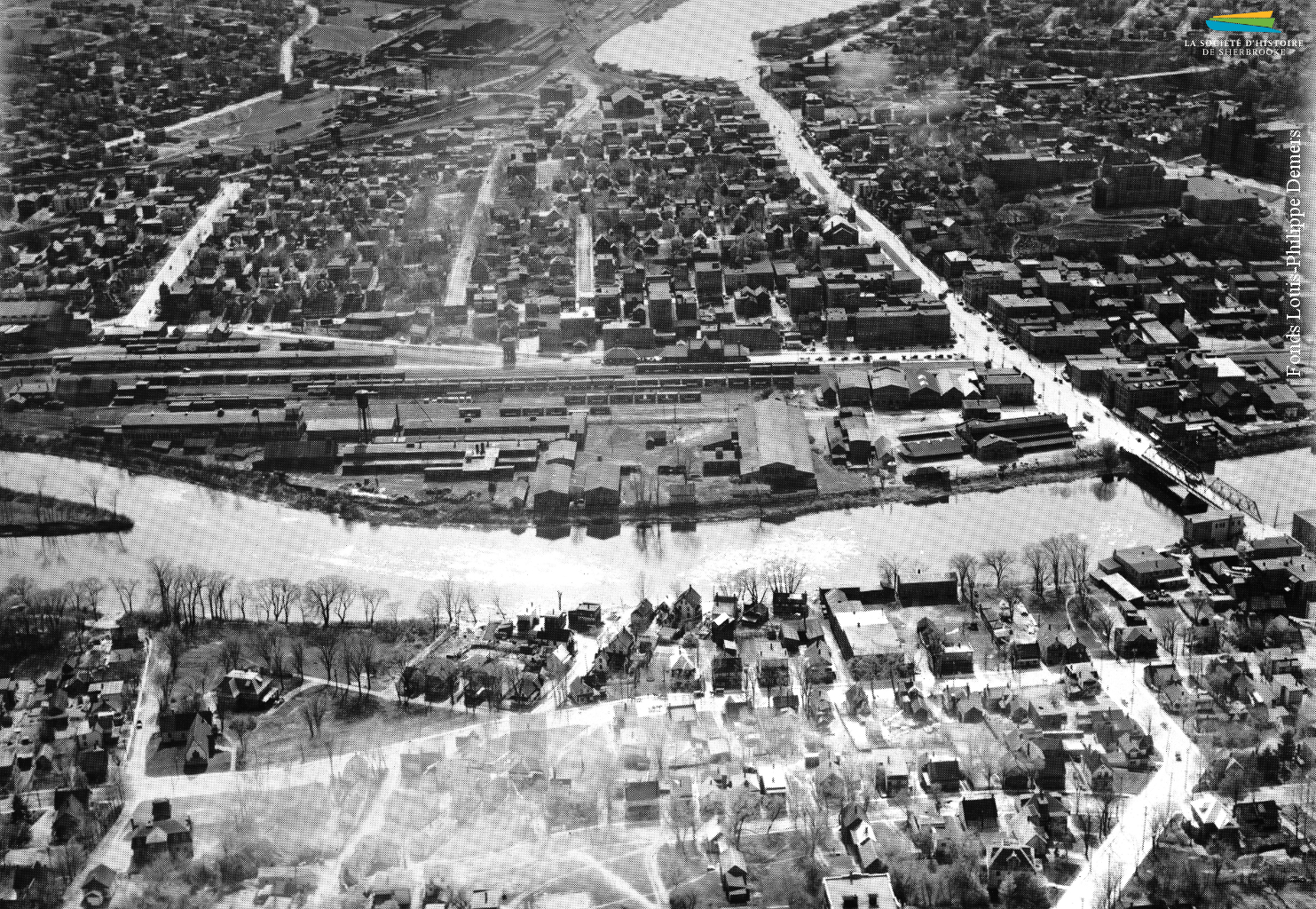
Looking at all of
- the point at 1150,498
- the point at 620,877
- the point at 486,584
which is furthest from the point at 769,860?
the point at 1150,498

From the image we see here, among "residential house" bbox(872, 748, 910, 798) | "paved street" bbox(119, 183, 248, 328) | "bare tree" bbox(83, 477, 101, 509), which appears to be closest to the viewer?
"residential house" bbox(872, 748, 910, 798)

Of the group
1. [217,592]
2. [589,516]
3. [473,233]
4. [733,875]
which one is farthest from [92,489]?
[733,875]

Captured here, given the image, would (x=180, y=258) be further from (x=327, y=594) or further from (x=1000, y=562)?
(x=1000, y=562)

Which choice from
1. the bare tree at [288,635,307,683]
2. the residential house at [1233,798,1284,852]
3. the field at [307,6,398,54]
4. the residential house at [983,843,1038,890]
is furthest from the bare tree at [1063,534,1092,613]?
the field at [307,6,398,54]

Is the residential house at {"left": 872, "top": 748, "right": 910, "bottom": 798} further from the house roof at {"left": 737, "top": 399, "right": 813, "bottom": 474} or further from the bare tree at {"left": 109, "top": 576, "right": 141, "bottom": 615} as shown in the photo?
the bare tree at {"left": 109, "top": 576, "right": 141, "bottom": 615}

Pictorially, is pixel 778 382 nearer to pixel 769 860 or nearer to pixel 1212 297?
pixel 1212 297

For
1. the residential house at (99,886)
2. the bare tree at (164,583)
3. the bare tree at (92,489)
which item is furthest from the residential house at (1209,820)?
the bare tree at (92,489)

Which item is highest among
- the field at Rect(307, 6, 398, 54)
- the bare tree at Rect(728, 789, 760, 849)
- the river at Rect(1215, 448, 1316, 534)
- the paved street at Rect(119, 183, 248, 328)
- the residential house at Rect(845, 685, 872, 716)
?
the field at Rect(307, 6, 398, 54)
